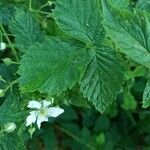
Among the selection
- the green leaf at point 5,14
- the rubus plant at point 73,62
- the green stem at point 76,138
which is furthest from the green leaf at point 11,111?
the green stem at point 76,138

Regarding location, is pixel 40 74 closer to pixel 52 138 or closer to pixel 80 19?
pixel 80 19

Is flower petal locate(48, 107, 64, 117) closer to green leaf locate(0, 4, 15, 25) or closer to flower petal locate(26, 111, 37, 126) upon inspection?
flower petal locate(26, 111, 37, 126)

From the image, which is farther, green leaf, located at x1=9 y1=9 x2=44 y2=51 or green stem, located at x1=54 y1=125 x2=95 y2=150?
green stem, located at x1=54 y1=125 x2=95 y2=150

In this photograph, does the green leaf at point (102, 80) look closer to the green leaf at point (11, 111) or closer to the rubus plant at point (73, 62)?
the rubus plant at point (73, 62)

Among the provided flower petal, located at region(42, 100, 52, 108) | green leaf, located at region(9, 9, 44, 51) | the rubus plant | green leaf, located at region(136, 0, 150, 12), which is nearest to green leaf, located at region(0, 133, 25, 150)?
the rubus plant

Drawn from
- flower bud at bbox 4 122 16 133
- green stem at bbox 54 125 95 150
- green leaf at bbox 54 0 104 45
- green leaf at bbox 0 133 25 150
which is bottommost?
green stem at bbox 54 125 95 150

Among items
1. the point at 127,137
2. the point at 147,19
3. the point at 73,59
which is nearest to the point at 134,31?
the point at 147,19

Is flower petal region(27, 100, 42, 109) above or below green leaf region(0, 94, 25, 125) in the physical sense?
above

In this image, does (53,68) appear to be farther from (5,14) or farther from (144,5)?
(144,5)
